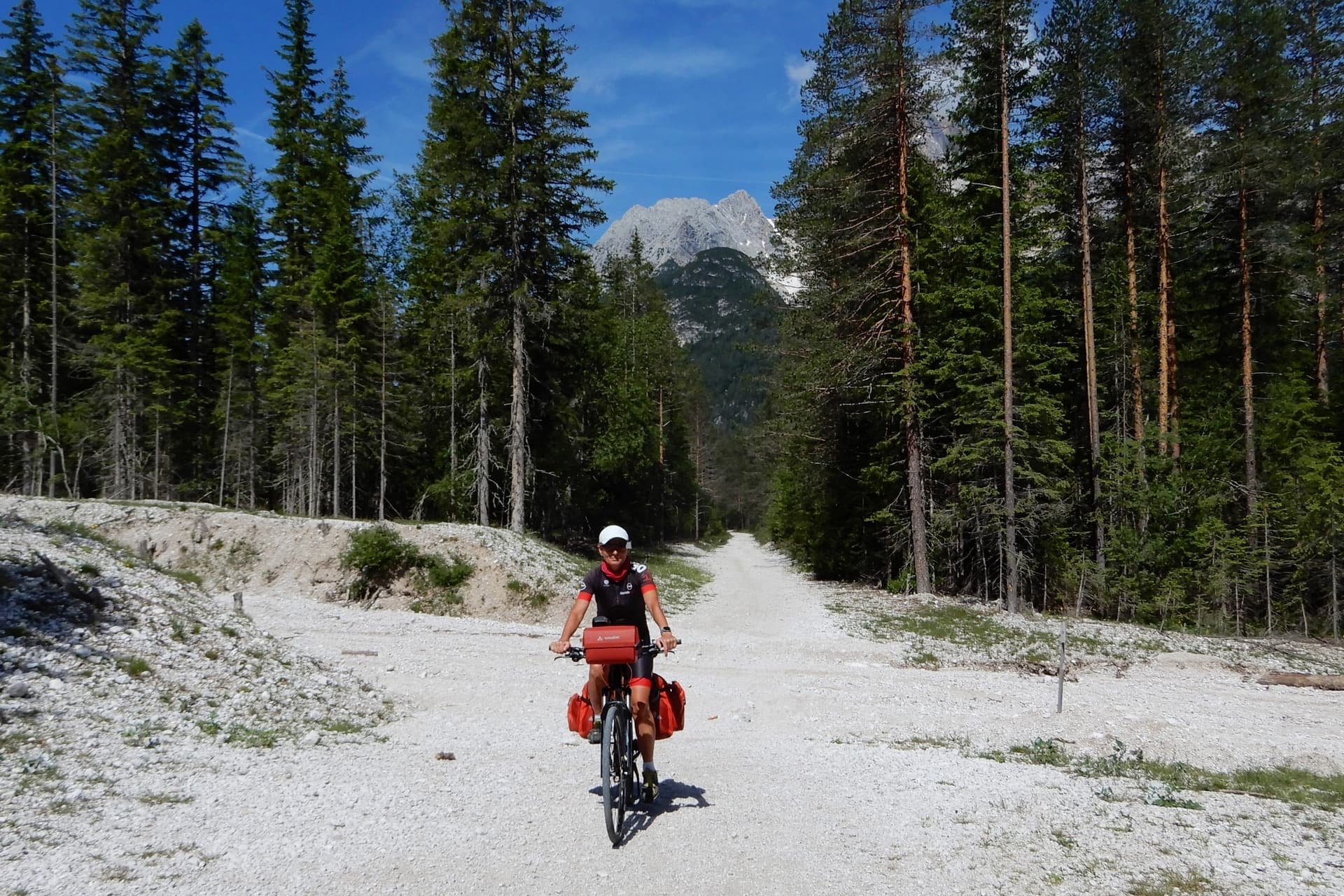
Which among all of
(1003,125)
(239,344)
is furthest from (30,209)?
(1003,125)

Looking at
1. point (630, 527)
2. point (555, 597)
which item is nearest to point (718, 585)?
point (555, 597)

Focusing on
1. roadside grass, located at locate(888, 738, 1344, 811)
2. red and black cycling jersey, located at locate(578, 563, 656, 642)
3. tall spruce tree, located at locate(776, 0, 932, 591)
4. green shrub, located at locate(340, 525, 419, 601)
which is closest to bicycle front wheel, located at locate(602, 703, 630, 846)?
red and black cycling jersey, located at locate(578, 563, 656, 642)

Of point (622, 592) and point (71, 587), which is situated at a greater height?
point (622, 592)

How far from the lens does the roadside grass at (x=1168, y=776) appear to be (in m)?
6.30

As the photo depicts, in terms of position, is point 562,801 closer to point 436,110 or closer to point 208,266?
point 436,110

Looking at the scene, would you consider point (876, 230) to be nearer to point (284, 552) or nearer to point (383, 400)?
point (284, 552)

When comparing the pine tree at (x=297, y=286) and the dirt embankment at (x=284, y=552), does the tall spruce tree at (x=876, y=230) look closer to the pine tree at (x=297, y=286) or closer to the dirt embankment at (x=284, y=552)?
the dirt embankment at (x=284, y=552)

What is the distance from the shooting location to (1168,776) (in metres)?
7.18

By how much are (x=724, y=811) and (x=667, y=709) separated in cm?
100

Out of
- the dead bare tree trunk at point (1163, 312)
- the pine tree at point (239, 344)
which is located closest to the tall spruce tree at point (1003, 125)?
the dead bare tree trunk at point (1163, 312)

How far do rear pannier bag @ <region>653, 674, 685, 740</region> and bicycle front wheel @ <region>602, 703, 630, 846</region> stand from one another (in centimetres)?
26

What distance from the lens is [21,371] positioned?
1185 inches

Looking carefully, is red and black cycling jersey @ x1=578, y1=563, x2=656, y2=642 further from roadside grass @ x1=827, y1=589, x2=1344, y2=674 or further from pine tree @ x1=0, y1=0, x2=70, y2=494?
pine tree @ x1=0, y1=0, x2=70, y2=494

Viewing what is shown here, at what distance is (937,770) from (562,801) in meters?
3.71
